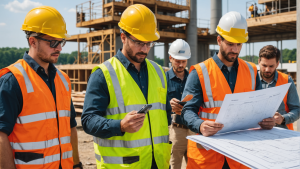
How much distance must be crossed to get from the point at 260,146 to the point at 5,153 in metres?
1.68

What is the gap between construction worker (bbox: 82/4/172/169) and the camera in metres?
1.77

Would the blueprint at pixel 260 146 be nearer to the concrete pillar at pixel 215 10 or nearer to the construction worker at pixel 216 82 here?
the construction worker at pixel 216 82

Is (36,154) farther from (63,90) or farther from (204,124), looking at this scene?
(204,124)

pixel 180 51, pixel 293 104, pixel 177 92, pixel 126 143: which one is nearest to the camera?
pixel 126 143

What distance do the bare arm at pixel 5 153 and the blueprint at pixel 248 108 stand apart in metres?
1.45

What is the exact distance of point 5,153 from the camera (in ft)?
5.28

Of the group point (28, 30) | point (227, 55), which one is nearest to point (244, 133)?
point (227, 55)

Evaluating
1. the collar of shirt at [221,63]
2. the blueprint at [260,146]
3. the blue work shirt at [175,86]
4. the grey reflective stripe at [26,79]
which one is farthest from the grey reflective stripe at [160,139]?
the blue work shirt at [175,86]

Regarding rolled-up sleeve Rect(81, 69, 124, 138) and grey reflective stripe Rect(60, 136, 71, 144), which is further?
grey reflective stripe Rect(60, 136, 71, 144)

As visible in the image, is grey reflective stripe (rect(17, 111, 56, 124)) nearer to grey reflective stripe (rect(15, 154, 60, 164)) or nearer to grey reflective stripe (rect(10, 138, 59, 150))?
grey reflective stripe (rect(10, 138, 59, 150))

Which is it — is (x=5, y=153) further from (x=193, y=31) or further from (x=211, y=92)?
(x=193, y=31)

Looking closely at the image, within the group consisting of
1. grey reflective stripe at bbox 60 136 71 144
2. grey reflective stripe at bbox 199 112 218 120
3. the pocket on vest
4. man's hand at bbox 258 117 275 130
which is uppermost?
grey reflective stripe at bbox 199 112 218 120

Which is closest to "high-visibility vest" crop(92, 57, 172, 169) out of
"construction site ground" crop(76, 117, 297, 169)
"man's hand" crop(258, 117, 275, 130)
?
"man's hand" crop(258, 117, 275, 130)

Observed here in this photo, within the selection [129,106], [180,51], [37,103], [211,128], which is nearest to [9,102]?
[37,103]
